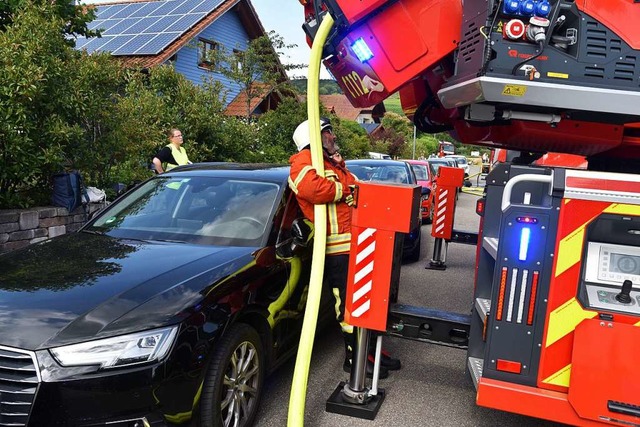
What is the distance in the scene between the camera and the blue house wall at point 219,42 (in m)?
19.1

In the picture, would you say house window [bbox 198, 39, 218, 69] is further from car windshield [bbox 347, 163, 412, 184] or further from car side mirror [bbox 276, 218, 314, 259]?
car side mirror [bbox 276, 218, 314, 259]

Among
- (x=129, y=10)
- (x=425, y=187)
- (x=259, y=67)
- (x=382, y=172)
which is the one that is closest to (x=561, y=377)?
(x=382, y=172)

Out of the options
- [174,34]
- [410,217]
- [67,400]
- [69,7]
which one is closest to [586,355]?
[410,217]

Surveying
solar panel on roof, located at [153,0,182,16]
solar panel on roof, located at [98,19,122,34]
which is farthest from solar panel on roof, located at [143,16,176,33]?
solar panel on roof, located at [98,19,122,34]

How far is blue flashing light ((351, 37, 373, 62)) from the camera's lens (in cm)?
357

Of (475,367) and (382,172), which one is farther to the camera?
(382,172)

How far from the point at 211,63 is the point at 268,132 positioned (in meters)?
5.31

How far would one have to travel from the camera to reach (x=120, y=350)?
2.47m

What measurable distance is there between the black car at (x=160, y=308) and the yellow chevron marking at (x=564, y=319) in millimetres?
1713

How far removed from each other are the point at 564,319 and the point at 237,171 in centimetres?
281

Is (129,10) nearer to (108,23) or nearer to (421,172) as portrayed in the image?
(108,23)

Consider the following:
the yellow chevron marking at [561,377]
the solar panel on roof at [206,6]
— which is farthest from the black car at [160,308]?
the solar panel on roof at [206,6]

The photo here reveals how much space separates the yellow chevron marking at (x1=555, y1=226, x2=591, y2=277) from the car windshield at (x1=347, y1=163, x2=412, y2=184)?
22.7ft

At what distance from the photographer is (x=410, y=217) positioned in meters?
3.22
